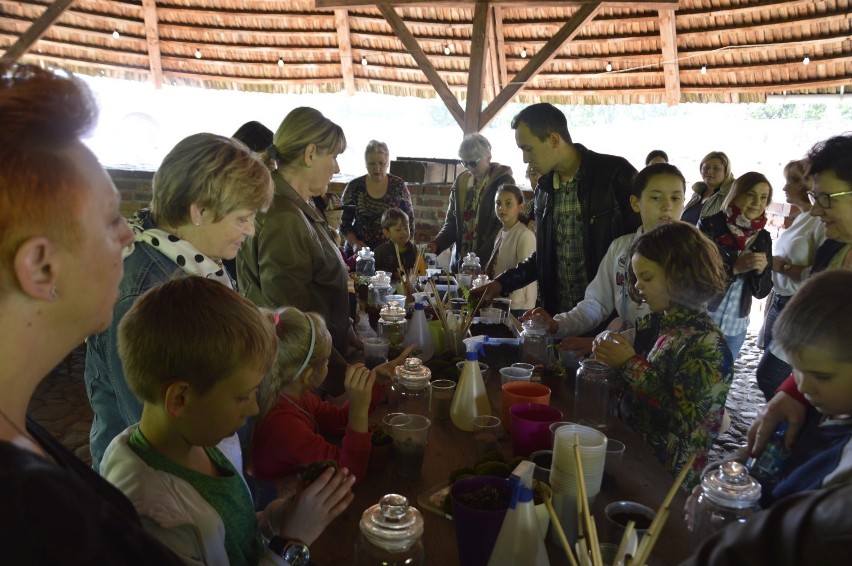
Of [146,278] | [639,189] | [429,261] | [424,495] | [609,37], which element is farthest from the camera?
[609,37]

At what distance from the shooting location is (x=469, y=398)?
169 cm

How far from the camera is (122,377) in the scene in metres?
1.39

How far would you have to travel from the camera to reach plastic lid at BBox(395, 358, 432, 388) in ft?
5.59

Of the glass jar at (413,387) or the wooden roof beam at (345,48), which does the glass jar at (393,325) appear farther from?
the wooden roof beam at (345,48)

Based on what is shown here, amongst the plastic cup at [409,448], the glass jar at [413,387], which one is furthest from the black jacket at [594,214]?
the plastic cup at [409,448]

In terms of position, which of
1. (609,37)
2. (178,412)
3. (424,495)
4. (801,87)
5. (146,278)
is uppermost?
(609,37)

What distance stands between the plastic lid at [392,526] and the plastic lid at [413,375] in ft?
2.21

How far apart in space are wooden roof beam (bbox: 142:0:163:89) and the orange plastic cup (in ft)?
27.6

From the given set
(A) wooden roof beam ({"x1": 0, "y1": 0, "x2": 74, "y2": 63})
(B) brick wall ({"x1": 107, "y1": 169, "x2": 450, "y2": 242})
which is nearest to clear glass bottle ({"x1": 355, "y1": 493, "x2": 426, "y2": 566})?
(B) brick wall ({"x1": 107, "y1": 169, "x2": 450, "y2": 242})

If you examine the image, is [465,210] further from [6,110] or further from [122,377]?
[6,110]

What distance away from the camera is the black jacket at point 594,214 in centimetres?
288

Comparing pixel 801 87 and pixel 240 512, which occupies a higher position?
pixel 801 87

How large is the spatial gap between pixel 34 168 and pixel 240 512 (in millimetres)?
795

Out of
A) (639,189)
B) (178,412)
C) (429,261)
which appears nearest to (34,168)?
(178,412)
